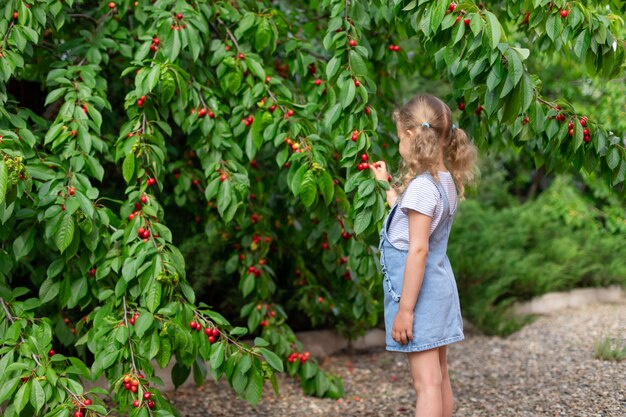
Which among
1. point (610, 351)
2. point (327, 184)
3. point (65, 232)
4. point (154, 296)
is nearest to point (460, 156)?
point (327, 184)

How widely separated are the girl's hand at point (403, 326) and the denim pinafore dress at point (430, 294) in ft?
0.10

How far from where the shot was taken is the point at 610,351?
166 inches

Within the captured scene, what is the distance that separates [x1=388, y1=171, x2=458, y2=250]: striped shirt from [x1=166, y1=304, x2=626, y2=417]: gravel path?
135 cm

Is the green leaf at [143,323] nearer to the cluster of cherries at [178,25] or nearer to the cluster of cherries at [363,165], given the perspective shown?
the cluster of cherries at [363,165]

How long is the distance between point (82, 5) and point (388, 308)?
2.35 m

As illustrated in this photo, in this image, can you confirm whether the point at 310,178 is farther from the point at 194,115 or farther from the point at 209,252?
the point at 209,252

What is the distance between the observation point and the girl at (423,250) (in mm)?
2361

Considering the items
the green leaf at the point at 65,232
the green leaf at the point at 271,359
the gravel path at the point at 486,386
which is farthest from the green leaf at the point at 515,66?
the gravel path at the point at 486,386

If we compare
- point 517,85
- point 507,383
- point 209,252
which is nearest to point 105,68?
point 209,252

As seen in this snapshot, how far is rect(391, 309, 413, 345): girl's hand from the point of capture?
2.37 meters

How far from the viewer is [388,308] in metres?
2.49

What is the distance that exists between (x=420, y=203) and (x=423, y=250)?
0.48 feet

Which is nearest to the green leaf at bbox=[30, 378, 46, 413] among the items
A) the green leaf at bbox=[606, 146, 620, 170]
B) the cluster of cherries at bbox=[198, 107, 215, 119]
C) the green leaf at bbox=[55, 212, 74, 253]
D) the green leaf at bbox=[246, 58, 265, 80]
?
the green leaf at bbox=[55, 212, 74, 253]

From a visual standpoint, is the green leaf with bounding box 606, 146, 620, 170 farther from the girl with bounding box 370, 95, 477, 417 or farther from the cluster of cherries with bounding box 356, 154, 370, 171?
the cluster of cherries with bounding box 356, 154, 370, 171
